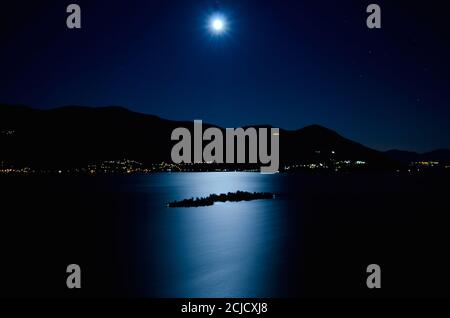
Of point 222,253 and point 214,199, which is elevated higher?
point 214,199

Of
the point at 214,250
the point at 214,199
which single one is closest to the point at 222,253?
the point at 214,250

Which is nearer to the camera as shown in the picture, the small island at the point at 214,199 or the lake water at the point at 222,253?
the lake water at the point at 222,253

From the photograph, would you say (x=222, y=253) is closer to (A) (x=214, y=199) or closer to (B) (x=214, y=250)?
(B) (x=214, y=250)

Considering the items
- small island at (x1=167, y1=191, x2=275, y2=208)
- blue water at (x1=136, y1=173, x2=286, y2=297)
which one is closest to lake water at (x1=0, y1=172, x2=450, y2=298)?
blue water at (x1=136, y1=173, x2=286, y2=297)

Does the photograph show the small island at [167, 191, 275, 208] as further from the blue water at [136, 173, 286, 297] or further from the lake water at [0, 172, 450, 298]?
the lake water at [0, 172, 450, 298]

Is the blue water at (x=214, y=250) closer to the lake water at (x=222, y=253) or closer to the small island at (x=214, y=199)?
the lake water at (x=222, y=253)

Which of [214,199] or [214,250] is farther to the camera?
[214,199]

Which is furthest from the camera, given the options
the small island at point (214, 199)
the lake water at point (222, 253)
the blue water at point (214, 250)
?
the small island at point (214, 199)

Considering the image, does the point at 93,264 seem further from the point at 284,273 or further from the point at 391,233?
the point at 391,233

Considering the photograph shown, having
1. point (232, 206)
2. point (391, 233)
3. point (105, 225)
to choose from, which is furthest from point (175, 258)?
point (232, 206)

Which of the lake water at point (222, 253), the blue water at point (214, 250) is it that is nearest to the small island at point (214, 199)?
the blue water at point (214, 250)

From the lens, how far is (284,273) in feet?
71.9
